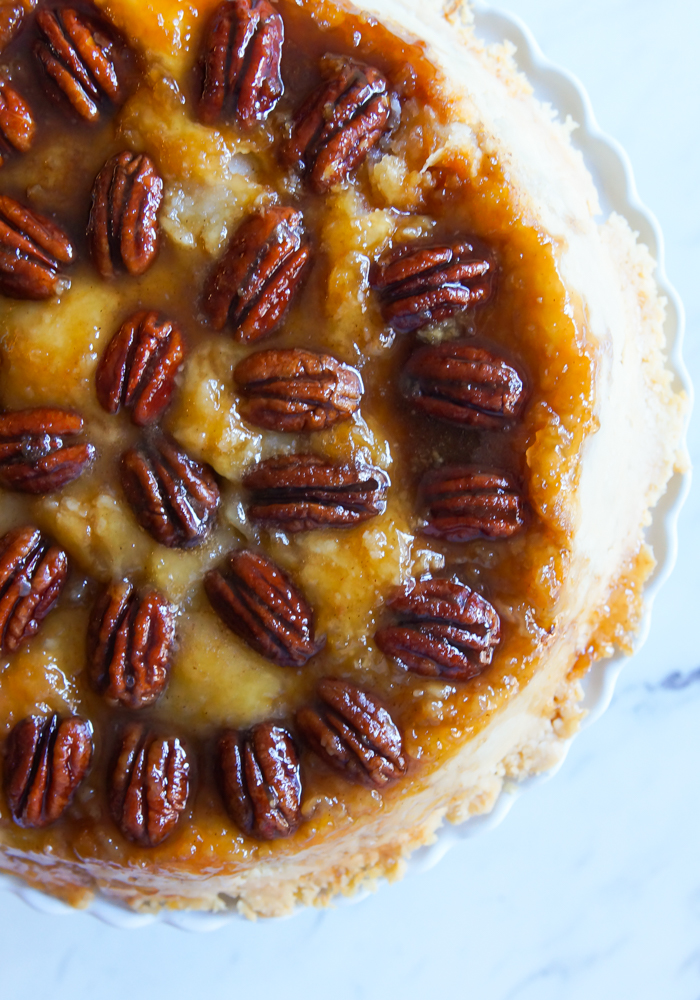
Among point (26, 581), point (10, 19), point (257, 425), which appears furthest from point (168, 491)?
point (10, 19)

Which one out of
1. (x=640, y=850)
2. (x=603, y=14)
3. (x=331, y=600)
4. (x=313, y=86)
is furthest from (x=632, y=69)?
(x=640, y=850)

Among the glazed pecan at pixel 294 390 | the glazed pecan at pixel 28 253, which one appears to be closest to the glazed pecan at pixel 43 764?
the glazed pecan at pixel 294 390

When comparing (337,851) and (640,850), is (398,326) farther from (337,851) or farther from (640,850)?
(640,850)

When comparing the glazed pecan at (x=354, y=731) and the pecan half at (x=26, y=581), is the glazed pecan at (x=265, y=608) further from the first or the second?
the pecan half at (x=26, y=581)

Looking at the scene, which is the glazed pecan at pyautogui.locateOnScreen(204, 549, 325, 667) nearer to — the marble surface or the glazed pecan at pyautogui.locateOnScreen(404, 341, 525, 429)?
Answer: the glazed pecan at pyautogui.locateOnScreen(404, 341, 525, 429)

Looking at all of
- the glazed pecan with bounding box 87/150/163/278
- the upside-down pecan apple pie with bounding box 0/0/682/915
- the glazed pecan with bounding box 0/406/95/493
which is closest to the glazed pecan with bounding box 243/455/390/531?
the upside-down pecan apple pie with bounding box 0/0/682/915
